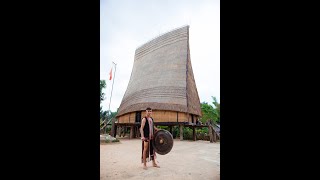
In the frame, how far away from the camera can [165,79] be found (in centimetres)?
1659

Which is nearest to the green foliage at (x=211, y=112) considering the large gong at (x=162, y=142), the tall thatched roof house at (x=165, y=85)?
the tall thatched roof house at (x=165, y=85)

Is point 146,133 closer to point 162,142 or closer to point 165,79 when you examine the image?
point 162,142

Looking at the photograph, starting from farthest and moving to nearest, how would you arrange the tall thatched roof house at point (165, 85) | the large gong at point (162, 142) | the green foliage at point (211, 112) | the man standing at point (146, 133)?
the green foliage at point (211, 112) → the tall thatched roof house at point (165, 85) → the large gong at point (162, 142) → the man standing at point (146, 133)

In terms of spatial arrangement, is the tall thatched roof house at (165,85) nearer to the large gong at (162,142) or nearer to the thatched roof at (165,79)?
the thatched roof at (165,79)

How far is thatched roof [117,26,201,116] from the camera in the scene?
51.2ft

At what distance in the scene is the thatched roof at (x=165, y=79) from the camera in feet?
51.2

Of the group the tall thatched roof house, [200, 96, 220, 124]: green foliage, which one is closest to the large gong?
the tall thatched roof house

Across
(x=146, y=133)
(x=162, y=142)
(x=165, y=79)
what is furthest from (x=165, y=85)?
(x=146, y=133)
